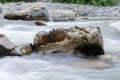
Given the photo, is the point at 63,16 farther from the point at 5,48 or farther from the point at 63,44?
the point at 5,48

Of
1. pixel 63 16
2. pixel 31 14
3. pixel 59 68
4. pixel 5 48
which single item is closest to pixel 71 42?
pixel 59 68

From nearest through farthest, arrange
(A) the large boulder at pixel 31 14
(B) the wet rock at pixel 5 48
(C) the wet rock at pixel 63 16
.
A: (B) the wet rock at pixel 5 48, (A) the large boulder at pixel 31 14, (C) the wet rock at pixel 63 16

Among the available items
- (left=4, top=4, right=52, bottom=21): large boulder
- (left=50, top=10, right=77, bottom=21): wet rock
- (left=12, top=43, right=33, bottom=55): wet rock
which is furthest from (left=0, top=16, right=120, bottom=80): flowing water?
(left=50, top=10, right=77, bottom=21): wet rock

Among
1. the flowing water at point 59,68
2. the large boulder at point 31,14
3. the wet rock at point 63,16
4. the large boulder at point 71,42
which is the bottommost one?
the wet rock at point 63,16

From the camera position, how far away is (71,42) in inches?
333

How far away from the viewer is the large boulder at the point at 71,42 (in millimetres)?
8453

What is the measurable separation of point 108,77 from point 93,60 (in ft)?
4.42

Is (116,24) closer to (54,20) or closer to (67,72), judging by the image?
(54,20)

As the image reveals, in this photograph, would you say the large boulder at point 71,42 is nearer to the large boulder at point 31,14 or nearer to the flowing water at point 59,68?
the flowing water at point 59,68

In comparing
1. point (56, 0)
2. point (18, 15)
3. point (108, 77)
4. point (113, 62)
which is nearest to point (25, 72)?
point (108, 77)

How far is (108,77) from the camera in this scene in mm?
7016

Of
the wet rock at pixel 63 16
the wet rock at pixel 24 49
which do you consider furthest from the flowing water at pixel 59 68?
the wet rock at pixel 63 16

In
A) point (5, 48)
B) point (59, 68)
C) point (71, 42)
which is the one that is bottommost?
point (59, 68)

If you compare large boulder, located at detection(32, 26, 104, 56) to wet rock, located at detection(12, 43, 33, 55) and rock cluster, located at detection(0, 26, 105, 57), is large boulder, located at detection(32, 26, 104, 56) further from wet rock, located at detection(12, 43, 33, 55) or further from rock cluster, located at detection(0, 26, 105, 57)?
wet rock, located at detection(12, 43, 33, 55)
